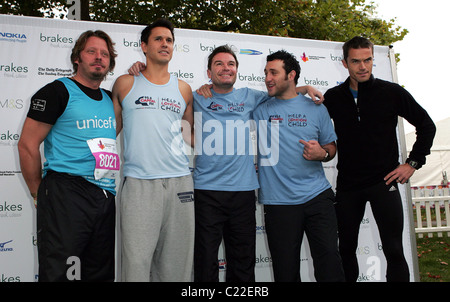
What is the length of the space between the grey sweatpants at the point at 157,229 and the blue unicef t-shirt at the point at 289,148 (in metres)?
0.65

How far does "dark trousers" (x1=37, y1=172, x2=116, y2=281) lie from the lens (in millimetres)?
2205

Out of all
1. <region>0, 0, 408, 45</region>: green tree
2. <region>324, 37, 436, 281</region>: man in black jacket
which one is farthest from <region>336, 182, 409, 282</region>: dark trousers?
<region>0, 0, 408, 45</region>: green tree

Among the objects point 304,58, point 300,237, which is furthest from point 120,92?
point 304,58

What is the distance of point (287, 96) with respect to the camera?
299 centimetres

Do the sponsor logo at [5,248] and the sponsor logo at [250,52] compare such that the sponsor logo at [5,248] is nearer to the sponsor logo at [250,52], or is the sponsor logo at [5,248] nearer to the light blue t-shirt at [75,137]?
the light blue t-shirt at [75,137]

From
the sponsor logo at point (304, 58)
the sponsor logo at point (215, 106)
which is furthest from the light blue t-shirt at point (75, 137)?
the sponsor logo at point (304, 58)

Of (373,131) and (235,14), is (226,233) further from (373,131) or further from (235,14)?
(235,14)

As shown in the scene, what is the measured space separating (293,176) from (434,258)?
440 centimetres

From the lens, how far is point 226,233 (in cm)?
279

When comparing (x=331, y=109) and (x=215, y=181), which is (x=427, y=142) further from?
(x=215, y=181)

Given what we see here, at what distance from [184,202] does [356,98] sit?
165cm

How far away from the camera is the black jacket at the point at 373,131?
292cm

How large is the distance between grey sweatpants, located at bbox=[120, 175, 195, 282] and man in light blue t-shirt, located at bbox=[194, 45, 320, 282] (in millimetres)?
149

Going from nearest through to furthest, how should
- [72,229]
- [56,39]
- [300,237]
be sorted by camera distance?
[72,229]
[300,237]
[56,39]
